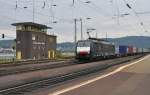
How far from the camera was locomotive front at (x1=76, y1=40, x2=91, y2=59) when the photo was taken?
58.4 meters

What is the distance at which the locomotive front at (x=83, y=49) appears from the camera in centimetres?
5843

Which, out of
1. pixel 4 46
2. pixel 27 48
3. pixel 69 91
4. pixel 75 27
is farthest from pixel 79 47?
pixel 4 46

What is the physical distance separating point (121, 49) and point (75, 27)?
15.2 m

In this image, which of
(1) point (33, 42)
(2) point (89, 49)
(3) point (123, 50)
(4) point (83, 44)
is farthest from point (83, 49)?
(3) point (123, 50)

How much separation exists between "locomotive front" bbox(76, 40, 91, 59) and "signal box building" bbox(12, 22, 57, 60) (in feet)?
60.8

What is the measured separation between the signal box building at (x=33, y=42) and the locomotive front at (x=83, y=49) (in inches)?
729

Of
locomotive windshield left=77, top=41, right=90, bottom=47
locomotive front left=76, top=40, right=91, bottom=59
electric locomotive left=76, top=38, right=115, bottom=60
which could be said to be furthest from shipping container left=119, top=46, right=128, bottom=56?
locomotive front left=76, top=40, right=91, bottom=59

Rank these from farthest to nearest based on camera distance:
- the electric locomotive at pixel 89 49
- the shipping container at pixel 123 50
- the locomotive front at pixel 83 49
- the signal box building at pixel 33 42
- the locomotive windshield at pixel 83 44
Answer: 1. the shipping container at pixel 123 50
2. the signal box building at pixel 33 42
3. the locomotive windshield at pixel 83 44
4. the electric locomotive at pixel 89 49
5. the locomotive front at pixel 83 49

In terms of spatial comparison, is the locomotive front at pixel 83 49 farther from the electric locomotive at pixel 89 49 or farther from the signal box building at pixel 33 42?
the signal box building at pixel 33 42

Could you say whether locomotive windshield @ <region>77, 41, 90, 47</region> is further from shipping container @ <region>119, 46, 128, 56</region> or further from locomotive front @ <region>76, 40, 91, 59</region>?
shipping container @ <region>119, 46, 128, 56</region>

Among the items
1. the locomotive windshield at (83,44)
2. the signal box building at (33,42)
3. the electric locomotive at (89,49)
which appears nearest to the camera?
the electric locomotive at (89,49)

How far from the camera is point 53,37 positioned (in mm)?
87312

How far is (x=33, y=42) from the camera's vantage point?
257ft

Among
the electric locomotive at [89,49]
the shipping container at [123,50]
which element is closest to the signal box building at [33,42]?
the shipping container at [123,50]
